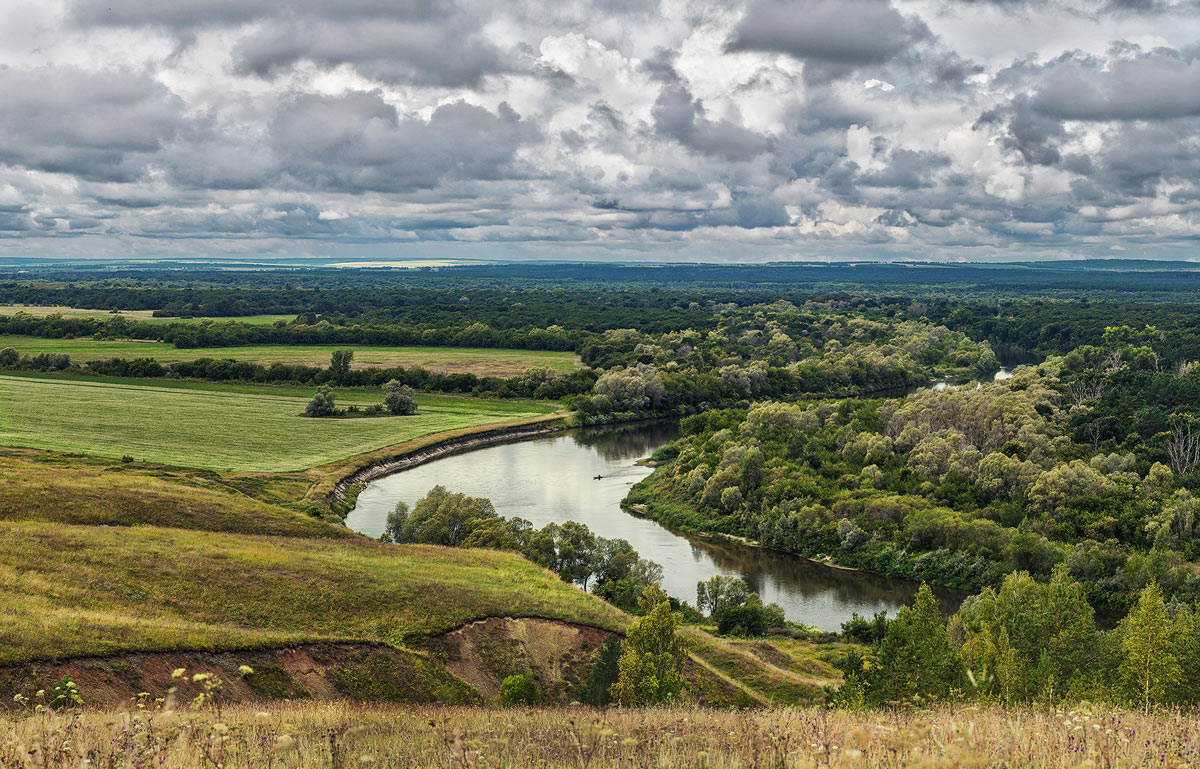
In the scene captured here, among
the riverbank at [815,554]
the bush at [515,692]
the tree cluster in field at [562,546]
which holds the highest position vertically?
the bush at [515,692]

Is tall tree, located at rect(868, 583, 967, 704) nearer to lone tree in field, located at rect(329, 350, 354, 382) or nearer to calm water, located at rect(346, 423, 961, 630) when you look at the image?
calm water, located at rect(346, 423, 961, 630)

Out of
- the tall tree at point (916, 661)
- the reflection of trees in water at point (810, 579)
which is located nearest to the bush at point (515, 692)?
the tall tree at point (916, 661)

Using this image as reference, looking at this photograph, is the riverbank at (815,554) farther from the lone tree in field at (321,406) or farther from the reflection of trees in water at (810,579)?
the lone tree in field at (321,406)

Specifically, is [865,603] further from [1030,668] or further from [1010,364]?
[1010,364]

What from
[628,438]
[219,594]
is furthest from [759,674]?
[628,438]

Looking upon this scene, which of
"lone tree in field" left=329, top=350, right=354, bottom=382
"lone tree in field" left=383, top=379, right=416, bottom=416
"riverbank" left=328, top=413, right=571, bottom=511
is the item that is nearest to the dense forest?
"lone tree in field" left=329, top=350, right=354, bottom=382

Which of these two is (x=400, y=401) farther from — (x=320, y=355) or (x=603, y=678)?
(x=603, y=678)
